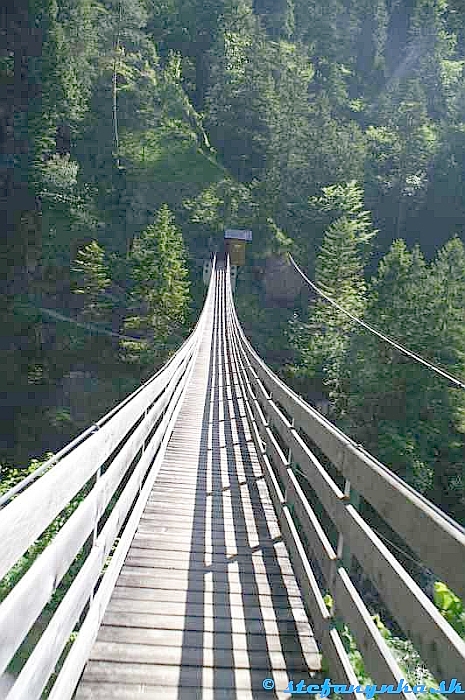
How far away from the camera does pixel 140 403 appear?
3.49m

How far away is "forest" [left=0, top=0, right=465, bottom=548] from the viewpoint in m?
26.8

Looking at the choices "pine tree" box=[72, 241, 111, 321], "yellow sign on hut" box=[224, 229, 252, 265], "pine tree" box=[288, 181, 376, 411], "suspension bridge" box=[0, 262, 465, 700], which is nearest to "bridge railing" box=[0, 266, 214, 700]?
"suspension bridge" box=[0, 262, 465, 700]

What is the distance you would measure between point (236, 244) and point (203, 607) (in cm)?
3741

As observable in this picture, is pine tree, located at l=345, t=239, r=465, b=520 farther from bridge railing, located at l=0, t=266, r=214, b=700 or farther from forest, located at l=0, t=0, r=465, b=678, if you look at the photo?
bridge railing, located at l=0, t=266, r=214, b=700

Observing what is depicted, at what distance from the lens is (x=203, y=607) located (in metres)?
3.02

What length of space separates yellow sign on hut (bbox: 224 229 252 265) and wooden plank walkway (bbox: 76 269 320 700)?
113 ft

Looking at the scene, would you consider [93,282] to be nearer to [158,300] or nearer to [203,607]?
[158,300]

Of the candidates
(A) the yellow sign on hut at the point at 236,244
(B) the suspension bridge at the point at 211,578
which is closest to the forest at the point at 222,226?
(A) the yellow sign on hut at the point at 236,244

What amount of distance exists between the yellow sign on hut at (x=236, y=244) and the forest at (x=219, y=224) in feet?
3.34

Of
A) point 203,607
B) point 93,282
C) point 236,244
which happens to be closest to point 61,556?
point 203,607

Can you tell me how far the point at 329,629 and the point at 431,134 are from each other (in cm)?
4969

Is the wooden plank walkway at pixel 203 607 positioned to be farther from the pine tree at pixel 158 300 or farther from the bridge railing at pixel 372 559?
the pine tree at pixel 158 300

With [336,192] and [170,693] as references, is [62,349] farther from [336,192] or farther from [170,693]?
[170,693]

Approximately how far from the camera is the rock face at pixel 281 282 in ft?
127
